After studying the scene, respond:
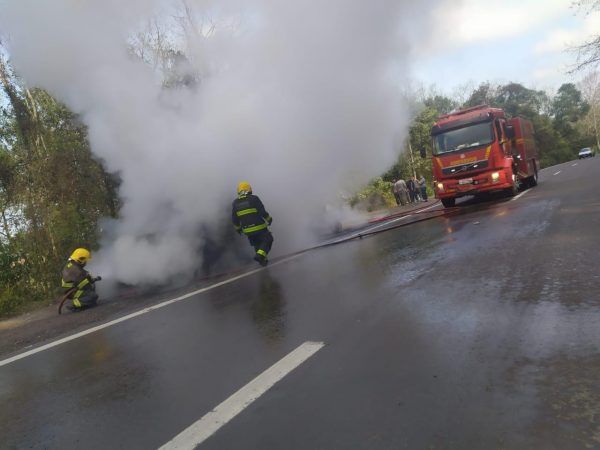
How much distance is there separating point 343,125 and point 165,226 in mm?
4740

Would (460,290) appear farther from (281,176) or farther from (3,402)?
(281,176)

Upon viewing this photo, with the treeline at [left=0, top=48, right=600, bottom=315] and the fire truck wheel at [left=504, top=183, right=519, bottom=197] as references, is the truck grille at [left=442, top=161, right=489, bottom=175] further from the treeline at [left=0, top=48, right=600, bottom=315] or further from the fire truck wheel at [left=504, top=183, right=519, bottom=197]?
the treeline at [left=0, top=48, right=600, bottom=315]

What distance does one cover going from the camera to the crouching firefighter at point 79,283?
24.0ft

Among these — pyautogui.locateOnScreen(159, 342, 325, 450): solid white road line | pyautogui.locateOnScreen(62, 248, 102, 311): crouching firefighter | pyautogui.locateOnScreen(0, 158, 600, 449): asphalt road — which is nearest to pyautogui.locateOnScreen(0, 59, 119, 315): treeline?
pyautogui.locateOnScreen(62, 248, 102, 311): crouching firefighter

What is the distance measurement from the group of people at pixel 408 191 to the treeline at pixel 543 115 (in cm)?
673

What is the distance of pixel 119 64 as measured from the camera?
24.6 feet

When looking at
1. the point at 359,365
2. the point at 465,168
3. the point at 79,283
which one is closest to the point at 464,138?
the point at 465,168

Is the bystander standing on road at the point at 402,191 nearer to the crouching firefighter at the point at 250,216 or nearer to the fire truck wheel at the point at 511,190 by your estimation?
the fire truck wheel at the point at 511,190

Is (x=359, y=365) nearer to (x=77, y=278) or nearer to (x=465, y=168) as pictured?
(x=77, y=278)

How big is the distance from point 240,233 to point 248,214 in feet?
1.49

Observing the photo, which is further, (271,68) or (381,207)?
(381,207)

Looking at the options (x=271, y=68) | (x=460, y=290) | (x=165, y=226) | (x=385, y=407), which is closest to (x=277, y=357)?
(x=385, y=407)

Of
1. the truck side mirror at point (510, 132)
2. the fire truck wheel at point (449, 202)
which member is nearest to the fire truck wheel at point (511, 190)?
the truck side mirror at point (510, 132)

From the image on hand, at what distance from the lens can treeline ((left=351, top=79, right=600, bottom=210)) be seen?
110 ft
